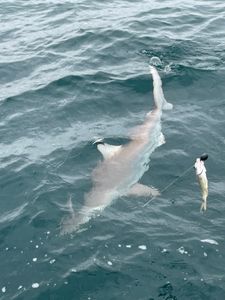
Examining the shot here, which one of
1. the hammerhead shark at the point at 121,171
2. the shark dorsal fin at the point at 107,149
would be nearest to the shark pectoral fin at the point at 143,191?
the hammerhead shark at the point at 121,171

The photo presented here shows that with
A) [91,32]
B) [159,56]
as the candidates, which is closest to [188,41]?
[159,56]

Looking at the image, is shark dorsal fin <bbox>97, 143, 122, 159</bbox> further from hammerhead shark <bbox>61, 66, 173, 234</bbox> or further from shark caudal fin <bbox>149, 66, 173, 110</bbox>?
shark caudal fin <bbox>149, 66, 173, 110</bbox>

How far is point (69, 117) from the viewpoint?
1467 centimetres

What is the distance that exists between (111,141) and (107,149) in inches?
40.5

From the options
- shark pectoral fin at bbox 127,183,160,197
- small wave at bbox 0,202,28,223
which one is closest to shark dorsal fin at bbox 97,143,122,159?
shark pectoral fin at bbox 127,183,160,197

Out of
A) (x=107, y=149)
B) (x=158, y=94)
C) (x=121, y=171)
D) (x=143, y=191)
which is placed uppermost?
(x=158, y=94)

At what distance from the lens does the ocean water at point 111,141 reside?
365 inches

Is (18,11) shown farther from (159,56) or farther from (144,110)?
(144,110)

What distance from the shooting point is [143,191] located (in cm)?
1127

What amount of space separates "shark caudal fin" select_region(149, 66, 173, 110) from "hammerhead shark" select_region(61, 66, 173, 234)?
0.83ft

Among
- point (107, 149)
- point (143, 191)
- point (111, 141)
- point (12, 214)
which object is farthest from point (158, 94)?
point (12, 214)

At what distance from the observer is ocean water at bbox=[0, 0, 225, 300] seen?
30.4ft

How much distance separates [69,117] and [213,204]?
18.8 feet

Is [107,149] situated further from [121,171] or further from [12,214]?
[12,214]
